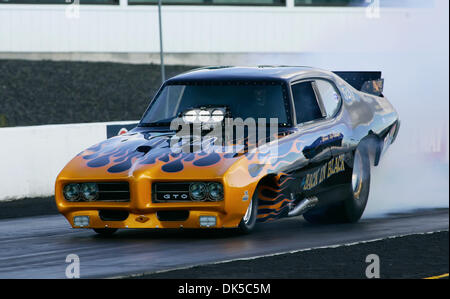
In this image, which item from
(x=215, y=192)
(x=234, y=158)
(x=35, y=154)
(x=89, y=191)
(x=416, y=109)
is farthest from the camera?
(x=416, y=109)

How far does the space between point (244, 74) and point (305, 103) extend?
707 mm

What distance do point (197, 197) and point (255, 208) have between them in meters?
0.74

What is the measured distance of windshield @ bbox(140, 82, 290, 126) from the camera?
11414 mm

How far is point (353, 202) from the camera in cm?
1232

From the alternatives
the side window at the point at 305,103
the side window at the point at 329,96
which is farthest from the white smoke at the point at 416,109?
the side window at the point at 305,103

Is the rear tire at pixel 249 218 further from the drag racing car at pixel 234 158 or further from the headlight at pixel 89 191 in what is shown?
the headlight at pixel 89 191

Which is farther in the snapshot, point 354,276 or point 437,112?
point 437,112

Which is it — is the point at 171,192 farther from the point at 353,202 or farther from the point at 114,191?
the point at 353,202

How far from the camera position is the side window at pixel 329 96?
1215 centimetres

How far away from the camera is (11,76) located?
3122 cm

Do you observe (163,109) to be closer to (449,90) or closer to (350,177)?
(350,177)

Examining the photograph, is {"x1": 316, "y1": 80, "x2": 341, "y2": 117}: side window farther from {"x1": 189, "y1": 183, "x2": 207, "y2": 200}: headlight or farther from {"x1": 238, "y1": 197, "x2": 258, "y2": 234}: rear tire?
{"x1": 189, "y1": 183, "x2": 207, "y2": 200}: headlight

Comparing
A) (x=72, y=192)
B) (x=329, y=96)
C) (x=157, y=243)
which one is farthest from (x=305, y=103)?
(x=72, y=192)
